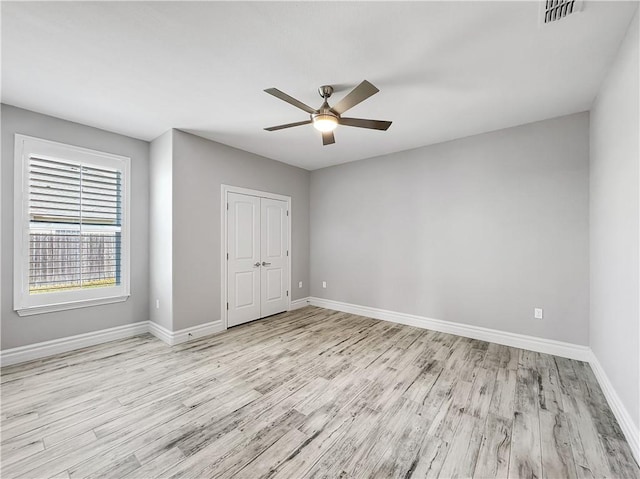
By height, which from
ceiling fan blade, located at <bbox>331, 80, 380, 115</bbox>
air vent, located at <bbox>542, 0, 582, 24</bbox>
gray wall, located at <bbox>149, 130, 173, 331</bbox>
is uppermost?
air vent, located at <bbox>542, 0, 582, 24</bbox>

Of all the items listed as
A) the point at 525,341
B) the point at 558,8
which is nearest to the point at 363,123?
the point at 558,8

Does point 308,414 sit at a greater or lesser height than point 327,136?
lesser

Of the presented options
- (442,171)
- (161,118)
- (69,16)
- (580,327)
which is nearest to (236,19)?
(69,16)

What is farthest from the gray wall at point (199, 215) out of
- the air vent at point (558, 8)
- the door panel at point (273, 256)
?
the air vent at point (558, 8)

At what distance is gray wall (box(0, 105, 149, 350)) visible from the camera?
2938 mm

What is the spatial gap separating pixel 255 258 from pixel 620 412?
14.3 ft

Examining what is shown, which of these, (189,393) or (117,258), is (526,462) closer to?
(189,393)

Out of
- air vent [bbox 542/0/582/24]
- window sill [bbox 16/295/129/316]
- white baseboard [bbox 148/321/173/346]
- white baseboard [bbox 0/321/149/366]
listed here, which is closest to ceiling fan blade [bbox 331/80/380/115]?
air vent [bbox 542/0/582/24]

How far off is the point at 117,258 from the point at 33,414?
6.69 feet

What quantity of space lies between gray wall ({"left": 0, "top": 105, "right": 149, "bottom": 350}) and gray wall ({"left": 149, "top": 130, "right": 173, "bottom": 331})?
0.12 metres

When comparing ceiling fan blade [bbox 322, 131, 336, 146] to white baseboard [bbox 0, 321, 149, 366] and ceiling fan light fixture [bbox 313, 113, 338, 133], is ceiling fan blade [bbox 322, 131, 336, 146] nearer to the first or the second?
ceiling fan light fixture [bbox 313, 113, 338, 133]

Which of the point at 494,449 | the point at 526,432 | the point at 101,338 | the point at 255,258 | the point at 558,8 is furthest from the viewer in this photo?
the point at 255,258

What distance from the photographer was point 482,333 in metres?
3.68

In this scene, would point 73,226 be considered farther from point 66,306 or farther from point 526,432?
point 526,432
